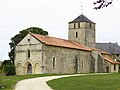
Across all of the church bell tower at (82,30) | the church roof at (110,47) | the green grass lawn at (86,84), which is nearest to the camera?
the green grass lawn at (86,84)

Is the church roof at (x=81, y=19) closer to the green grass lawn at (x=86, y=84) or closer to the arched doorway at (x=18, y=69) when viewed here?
the arched doorway at (x=18, y=69)

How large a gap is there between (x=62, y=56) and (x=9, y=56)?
60.8 feet

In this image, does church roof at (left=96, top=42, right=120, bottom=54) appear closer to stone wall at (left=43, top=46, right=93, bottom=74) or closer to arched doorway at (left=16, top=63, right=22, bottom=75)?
stone wall at (left=43, top=46, right=93, bottom=74)

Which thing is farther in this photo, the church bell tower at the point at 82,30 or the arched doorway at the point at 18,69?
the church bell tower at the point at 82,30

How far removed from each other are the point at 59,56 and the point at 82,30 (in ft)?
44.3

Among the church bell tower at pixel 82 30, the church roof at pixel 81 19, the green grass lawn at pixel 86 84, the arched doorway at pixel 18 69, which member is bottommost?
the arched doorway at pixel 18 69

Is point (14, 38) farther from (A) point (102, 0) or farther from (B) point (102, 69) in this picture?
(A) point (102, 0)

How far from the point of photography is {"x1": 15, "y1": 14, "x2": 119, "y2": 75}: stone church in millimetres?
47625

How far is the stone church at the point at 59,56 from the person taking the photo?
47.6 m

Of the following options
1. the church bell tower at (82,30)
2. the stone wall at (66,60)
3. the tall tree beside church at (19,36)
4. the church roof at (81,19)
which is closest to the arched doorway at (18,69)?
the stone wall at (66,60)

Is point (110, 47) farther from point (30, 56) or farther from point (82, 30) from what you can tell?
point (30, 56)

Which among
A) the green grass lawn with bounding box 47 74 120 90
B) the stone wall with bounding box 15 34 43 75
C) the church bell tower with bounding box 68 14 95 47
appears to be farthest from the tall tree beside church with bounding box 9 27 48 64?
the green grass lawn with bounding box 47 74 120 90

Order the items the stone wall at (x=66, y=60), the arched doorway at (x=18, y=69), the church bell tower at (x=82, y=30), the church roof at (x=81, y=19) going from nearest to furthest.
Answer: the stone wall at (x=66, y=60) < the arched doorway at (x=18, y=69) < the church bell tower at (x=82, y=30) < the church roof at (x=81, y=19)

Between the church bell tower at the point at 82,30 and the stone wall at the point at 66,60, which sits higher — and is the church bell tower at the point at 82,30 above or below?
above
